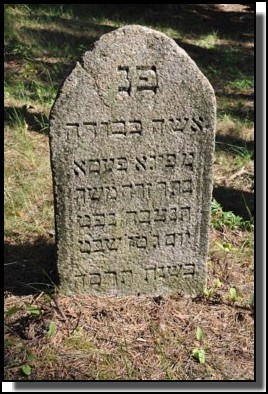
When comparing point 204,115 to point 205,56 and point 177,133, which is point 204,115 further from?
point 205,56

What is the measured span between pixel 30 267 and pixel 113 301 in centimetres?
66

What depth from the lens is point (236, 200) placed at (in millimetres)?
4535

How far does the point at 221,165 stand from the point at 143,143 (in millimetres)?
2339

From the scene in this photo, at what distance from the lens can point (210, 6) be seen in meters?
12.1

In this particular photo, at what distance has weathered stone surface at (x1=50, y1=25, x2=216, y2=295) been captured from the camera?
2711mm

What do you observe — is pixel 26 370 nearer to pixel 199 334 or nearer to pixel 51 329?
pixel 51 329

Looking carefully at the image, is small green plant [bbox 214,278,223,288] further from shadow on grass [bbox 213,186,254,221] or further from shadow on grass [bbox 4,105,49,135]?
shadow on grass [bbox 4,105,49,135]

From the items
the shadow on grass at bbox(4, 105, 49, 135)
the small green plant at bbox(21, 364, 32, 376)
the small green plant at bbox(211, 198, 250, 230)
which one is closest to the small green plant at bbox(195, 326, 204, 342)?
the small green plant at bbox(21, 364, 32, 376)

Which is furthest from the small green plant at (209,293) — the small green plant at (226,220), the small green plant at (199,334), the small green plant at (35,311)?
the small green plant at (35,311)

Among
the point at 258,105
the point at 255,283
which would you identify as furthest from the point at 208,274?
the point at 258,105

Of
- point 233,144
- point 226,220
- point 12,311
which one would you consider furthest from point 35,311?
point 233,144

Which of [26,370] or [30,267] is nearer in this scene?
[26,370]

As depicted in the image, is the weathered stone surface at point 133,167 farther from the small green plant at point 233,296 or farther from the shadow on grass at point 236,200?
Result: the shadow on grass at point 236,200

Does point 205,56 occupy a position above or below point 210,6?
below
